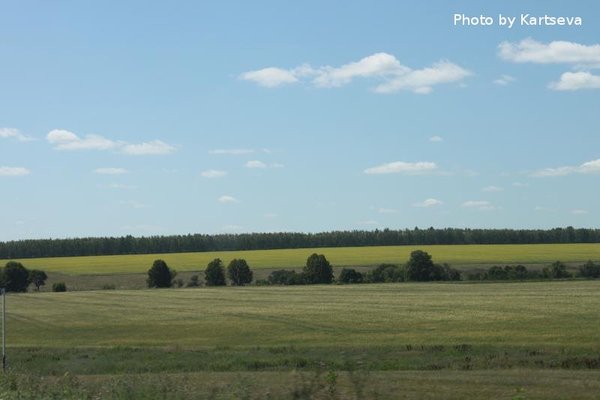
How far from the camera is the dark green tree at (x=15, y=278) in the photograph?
9910 cm

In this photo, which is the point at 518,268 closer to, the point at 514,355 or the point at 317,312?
the point at 317,312

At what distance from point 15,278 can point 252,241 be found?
305ft

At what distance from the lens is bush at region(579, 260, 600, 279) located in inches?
3627

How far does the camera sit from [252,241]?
190m

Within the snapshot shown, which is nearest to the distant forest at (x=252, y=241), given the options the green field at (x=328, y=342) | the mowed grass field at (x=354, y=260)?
the mowed grass field at (x=354, y=260)

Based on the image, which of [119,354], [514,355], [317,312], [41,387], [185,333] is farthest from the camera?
[317,312]

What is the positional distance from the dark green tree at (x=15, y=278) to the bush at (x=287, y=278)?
28.1 metres

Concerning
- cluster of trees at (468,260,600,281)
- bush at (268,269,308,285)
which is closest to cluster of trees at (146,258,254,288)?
bush at (268,269,308,285)

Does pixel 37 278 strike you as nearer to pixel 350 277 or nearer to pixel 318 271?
pixel 318 271

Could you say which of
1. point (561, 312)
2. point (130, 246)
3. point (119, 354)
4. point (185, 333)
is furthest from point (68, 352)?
point (130, 246)

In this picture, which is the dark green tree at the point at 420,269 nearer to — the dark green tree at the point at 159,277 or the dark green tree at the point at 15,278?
the dark green tree at the point at 159,277

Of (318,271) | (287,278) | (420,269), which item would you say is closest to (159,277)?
(287,278)

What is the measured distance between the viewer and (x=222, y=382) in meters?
21.5

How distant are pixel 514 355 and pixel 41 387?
53.6ft
